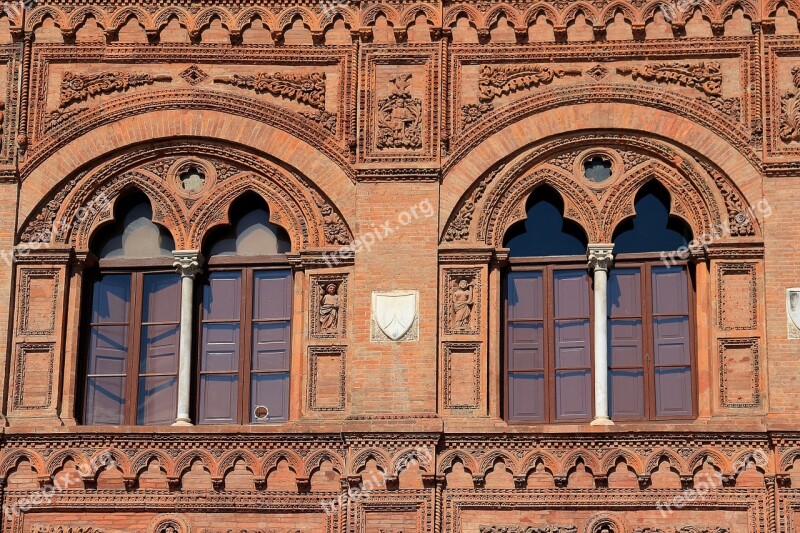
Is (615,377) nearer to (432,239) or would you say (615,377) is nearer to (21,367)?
(432,239)

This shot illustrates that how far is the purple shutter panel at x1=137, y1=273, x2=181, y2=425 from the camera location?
78.1ft

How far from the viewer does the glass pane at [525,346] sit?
77.6ft

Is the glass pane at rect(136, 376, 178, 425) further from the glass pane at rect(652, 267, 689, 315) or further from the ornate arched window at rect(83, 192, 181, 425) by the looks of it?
the glass pane at rect(652, 267, 689, 315)

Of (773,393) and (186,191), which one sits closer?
(773,393)

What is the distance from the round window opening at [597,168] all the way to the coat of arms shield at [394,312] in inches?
99.5

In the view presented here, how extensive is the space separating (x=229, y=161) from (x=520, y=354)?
13.3ft

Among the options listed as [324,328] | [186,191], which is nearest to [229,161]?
[186,191]

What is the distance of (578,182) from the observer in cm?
2400

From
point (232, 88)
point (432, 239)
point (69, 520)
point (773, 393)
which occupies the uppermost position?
point (232, 88)

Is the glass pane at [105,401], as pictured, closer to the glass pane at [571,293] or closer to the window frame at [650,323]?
the glass pane at [571,293]

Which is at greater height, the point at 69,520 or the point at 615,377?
the point at 615,377

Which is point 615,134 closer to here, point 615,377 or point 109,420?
point 615,377

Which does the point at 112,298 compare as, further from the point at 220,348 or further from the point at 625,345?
the point at 625,345

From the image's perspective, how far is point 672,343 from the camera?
2359 centimetres
